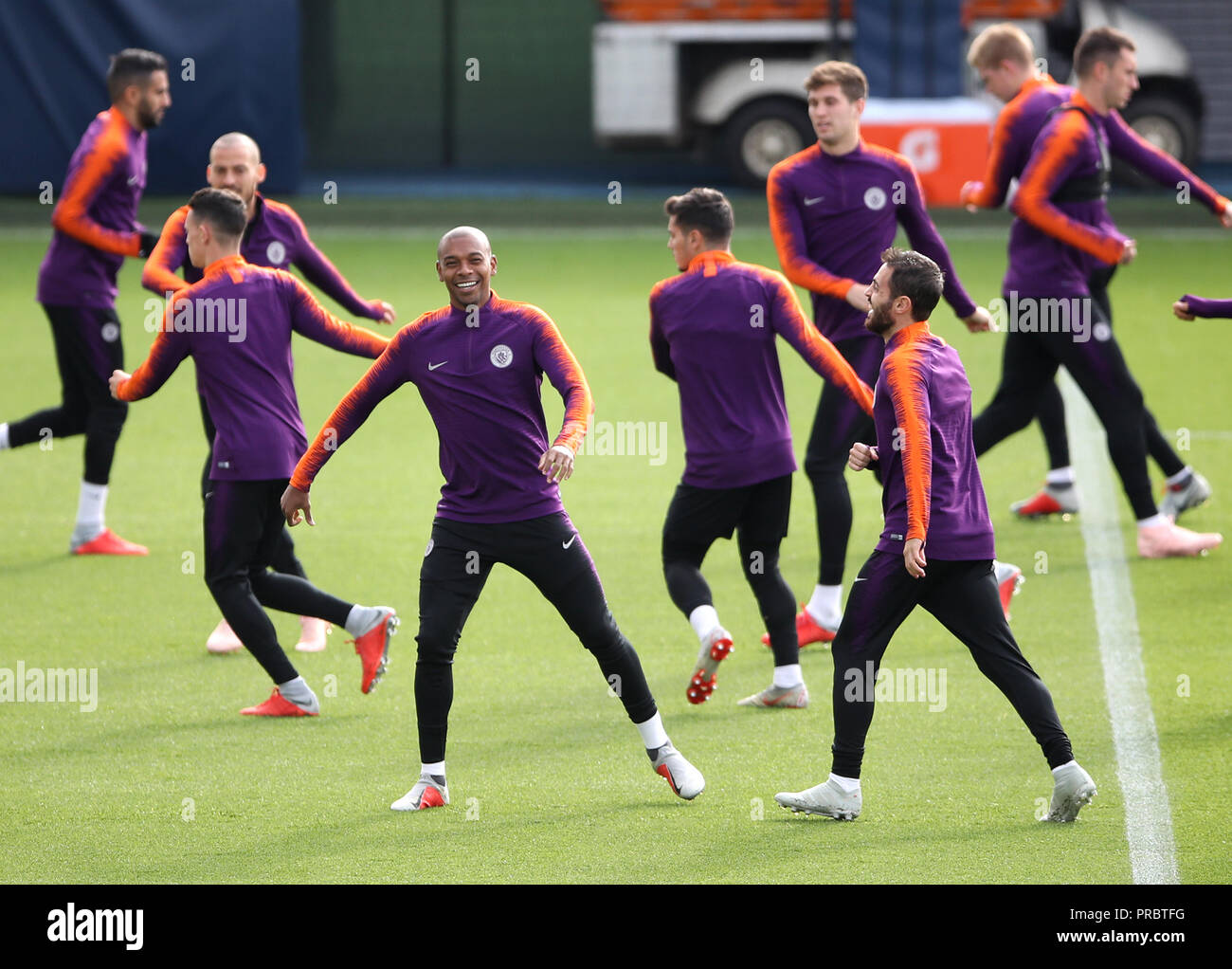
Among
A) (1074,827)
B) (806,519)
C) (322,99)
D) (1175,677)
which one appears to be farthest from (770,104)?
(1074,827)

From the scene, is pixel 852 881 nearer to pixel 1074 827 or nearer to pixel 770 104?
pixel 1074 827

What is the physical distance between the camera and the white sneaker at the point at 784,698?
712cm

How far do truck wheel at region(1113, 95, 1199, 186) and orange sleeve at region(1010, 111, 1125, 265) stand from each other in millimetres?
12665

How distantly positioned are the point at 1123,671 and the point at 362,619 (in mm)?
3071

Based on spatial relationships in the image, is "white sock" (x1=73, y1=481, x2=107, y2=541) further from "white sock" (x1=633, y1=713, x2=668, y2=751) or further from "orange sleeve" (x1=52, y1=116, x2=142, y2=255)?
"white sock" (x1=633, y1=713, x2=668, y2=751)

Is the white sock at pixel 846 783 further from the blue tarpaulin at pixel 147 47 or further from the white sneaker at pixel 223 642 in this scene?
the blue tarpaulin at pixel 147 47

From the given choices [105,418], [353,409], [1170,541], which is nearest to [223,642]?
[105,418]

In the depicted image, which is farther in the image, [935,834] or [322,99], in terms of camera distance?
[322,99]

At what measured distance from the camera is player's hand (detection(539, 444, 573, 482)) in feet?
18.3

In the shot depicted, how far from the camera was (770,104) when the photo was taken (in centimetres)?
2148

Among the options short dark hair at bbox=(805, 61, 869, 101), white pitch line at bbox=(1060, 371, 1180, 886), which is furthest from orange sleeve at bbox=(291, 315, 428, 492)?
white pitch line at bbox=(1060, 371, 1180, 886)

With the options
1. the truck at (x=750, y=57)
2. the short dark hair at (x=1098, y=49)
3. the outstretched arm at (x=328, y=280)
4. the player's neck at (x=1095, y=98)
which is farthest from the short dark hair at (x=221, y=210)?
the truck at (x=750, y=57)

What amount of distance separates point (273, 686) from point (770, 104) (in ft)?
50.8

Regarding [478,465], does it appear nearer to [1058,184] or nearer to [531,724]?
[531,724]
